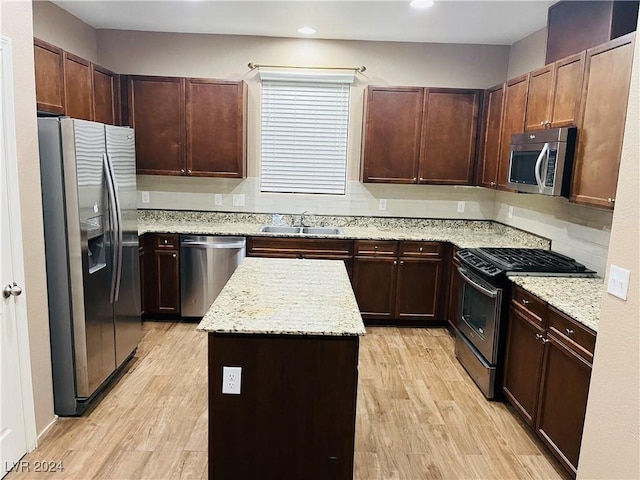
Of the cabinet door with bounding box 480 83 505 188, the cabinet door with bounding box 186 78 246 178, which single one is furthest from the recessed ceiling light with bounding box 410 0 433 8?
the cabinet door with bounding box 186 78 246 178

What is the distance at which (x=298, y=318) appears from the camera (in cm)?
197

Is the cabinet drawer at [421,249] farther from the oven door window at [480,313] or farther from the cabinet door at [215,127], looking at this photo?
the cabinet door at [215,127]

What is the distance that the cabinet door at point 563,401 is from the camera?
7.10 feet

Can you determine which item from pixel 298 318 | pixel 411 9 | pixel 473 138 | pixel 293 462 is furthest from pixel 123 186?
pixel 473 138

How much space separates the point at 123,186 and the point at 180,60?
6.59 feet

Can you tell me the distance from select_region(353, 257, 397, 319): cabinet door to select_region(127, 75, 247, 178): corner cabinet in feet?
5.12

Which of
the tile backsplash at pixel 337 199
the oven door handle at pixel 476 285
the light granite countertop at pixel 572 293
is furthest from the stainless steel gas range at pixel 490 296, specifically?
the tile backsplash at pixel 337 199

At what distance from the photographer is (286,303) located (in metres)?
2.17

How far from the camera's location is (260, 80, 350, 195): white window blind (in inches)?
183

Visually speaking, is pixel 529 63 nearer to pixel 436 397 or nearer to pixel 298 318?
pixel 436 397

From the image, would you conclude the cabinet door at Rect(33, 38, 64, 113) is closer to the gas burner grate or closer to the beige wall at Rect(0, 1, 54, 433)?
the beige wall at Rect(0, 1, 54, 433)

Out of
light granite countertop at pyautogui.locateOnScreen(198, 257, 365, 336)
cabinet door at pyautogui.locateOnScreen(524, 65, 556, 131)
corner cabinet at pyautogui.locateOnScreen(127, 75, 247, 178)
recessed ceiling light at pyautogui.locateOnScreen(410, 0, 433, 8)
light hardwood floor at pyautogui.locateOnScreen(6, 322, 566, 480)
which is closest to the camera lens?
light granite countertop at pyautogui.locateOnScreen(198, 257, 365, 336)

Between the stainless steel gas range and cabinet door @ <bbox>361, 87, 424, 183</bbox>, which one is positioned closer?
the stainless steel gas range

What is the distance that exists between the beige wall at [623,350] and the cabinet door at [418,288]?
245 centimetres
